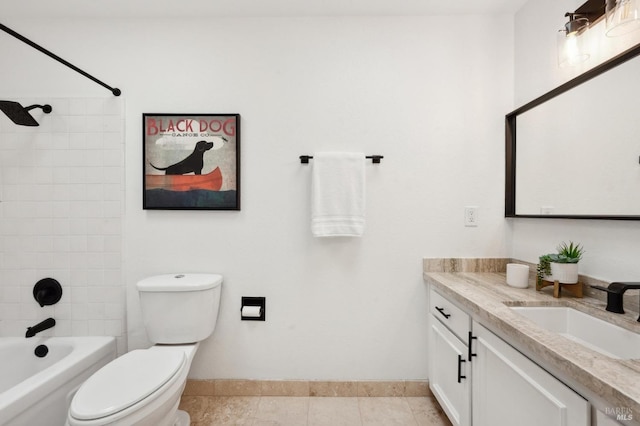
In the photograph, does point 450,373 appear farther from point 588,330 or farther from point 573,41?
point 573,41

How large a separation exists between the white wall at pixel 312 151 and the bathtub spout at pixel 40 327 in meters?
0.42

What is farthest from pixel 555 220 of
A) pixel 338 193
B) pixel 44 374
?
pixel 44 374

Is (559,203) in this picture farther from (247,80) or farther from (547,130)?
(247,80)

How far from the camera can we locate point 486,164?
1722 millimetres

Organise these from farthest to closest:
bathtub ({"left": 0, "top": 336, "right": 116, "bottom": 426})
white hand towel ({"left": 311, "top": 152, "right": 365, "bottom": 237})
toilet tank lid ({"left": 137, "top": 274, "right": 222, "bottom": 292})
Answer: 1. white hand towel ({"left": 311, "top": 152, "right": 365, "bottom": 237})
2. toilet tank lid ({"left": 137, "top": 274, "right": 222, "bottom": 292})
3. bathtub ({"left": 0, "top": 336, "right": 116, "bottom": 426})

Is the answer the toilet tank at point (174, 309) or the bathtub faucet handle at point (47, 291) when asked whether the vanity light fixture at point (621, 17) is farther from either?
the bathtub faucet handle at point (47, 291)

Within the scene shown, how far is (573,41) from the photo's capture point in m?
1.26

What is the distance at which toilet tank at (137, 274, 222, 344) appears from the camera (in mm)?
1521

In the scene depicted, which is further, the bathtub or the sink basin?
the bathtub

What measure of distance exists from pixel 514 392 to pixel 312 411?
1060 millimetres

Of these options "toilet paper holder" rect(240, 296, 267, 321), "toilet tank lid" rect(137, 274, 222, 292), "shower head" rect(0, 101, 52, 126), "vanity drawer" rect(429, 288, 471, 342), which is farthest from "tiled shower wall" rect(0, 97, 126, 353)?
"vanity drawer" rect(429, 288, 471, 342)

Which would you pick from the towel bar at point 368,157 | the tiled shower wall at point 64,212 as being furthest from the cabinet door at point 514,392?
the tiled shower wall at point 64,212

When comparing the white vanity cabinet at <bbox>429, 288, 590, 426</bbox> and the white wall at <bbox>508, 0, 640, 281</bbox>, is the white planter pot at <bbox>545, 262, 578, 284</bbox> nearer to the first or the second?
the white wall at <bbox>508, 0, 640, 281</bbox>

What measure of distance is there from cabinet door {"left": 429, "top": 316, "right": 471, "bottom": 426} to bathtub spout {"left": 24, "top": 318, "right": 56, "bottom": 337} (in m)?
2.19
